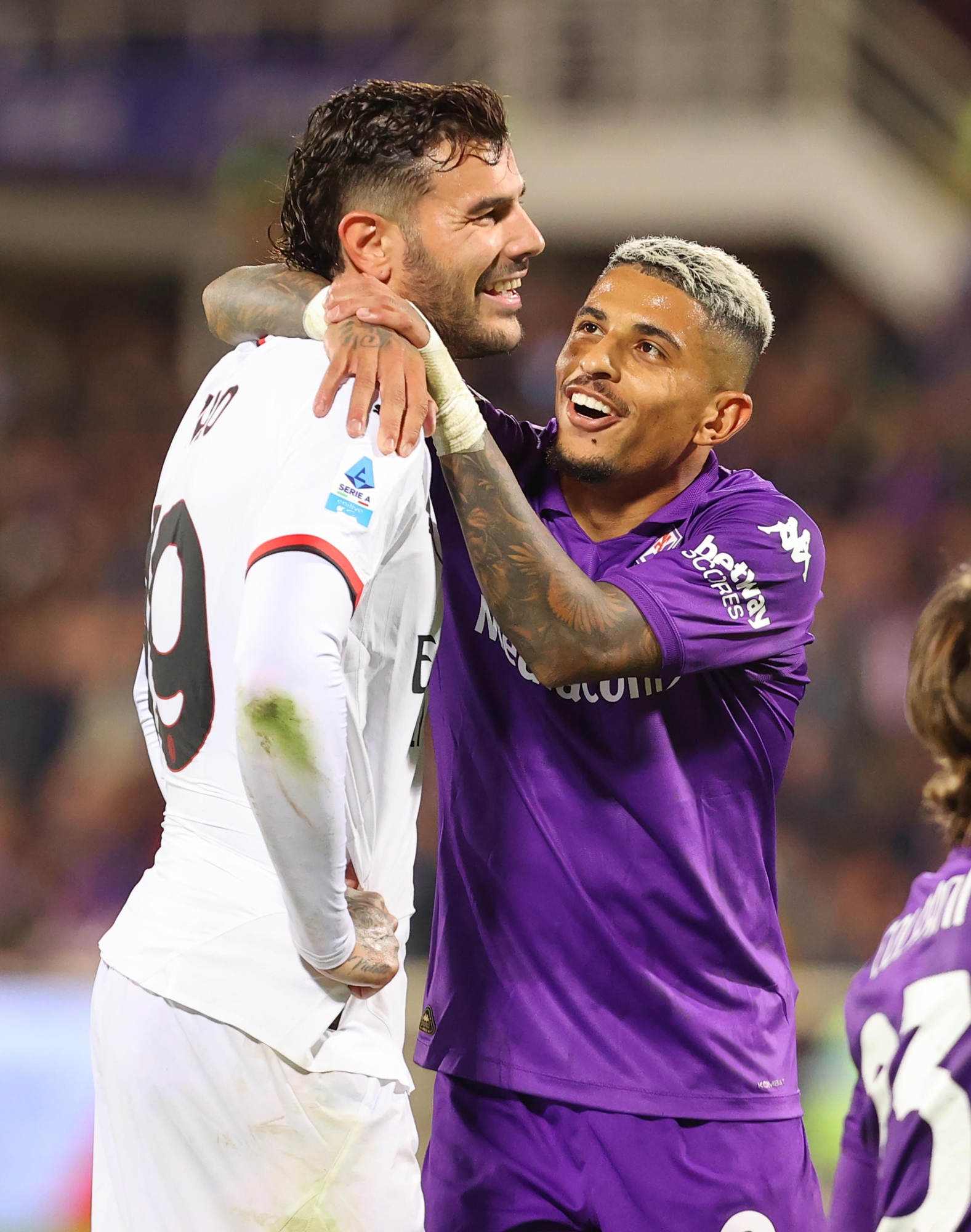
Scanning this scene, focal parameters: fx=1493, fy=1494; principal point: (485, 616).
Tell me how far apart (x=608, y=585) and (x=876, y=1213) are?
1.06 metres

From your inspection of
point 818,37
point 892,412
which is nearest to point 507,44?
point 818,37

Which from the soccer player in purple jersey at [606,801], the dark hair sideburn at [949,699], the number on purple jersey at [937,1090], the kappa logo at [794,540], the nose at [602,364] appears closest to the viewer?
the number on purple jersey at [937,1090]

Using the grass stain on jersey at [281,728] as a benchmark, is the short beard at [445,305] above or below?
above

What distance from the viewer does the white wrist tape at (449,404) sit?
90.7 inches

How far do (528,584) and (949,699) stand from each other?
68 centimetres

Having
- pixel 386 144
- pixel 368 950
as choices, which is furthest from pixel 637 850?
pixel 386 144

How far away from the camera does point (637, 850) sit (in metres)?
2.62

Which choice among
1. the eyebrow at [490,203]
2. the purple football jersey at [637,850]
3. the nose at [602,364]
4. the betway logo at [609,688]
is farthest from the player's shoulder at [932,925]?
the eyebrow at [490,203]

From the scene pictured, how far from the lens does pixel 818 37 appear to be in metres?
11.2

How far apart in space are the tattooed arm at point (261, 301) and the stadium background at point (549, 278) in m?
5.63

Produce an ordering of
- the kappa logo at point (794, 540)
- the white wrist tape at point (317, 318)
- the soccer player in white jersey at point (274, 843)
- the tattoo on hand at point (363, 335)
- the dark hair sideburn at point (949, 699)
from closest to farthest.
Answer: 1. the soccer player in white jersey at point (274, 843)
2. the dark hair sideburn at point (949, 699)
3. the tattoo on hand at point (363, 335)
4. the white wrist tape at point (317, 318)
5. the kappa logo at point (794, 540)

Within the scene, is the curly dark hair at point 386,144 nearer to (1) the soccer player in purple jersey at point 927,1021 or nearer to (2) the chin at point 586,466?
→ (2) the chin at point 586,466

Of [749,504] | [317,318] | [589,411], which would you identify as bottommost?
[749,504]

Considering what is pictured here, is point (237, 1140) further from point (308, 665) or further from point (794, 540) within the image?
point (794, 540)
